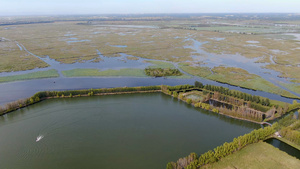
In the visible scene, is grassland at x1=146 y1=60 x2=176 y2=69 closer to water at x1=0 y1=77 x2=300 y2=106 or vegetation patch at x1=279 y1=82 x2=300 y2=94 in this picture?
water at x1=0 y1=77 x2=300 y2=106

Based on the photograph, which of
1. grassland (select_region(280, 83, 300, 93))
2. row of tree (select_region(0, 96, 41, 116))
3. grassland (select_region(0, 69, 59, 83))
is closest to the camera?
row of tree (select_region(0, 96, 41, 116))

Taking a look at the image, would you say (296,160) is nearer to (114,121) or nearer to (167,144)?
(167,144)

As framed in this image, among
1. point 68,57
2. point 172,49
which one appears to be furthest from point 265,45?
point 68,57

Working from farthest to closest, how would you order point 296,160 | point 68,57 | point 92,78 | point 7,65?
point 68,57, point 7,65, point 92,78, point 296,160

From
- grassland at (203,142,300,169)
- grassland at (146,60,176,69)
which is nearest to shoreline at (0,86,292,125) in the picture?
grassland at (203,142,300,169)

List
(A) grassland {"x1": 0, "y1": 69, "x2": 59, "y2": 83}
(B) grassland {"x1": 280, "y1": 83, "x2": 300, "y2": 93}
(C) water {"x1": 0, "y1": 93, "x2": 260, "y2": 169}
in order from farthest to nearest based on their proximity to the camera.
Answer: (A) grassland {"x1": 0, "y1": 69, "x2": 59, "y2": 83} < (B) grassland {"x1": 280, "y1": 83, "x2": 300, "y2": 93} < (C) water {"x1": 0, "y1": 93, "x2": 260, "y2": 169}

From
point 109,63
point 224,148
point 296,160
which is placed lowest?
point 296,160

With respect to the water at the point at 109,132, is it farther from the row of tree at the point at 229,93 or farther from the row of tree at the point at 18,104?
the row of tree at the point at 229,93

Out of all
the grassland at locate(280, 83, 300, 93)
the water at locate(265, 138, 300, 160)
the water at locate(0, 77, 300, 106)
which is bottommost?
the water at locate(265, 138, 300, 160)
